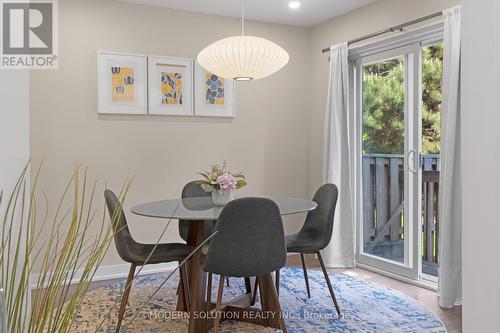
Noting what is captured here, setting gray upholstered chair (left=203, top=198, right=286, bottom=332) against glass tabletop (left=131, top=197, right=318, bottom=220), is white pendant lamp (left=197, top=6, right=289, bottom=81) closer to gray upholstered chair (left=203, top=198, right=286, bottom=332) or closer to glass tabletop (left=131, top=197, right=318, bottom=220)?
glass tabletop (left=131, top=197, right=318, bottom=220)

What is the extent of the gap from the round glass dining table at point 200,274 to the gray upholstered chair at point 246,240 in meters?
0.20

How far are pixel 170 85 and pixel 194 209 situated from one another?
1.91 metres

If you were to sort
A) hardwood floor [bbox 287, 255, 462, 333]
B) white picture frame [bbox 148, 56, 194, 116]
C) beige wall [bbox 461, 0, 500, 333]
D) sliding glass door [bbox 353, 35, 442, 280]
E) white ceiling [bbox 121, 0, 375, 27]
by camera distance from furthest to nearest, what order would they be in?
white picture frame [bbox 148, 56, 194, 116] < white ceiling [bbox 121, 0, 375, 27] < sliding glass door [bbox 353, 35, 442, 280] < hardwood floor [bbox 287, 255, 462, 333] < beige wall [bbox 461, 0, 500, 333]

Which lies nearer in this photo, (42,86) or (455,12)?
(455,12)

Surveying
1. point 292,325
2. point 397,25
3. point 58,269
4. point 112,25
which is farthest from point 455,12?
point 58,269

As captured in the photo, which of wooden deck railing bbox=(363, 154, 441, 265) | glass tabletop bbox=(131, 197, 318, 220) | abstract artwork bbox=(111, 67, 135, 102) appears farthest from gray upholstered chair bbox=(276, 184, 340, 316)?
abstract artwork bbox=(111, 67, 135, 102)

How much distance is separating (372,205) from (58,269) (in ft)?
13.5

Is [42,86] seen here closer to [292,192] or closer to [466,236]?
[292,192]

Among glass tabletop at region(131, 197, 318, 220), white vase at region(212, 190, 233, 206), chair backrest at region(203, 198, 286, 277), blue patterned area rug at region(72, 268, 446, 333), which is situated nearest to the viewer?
chair backrest at region(203, 198, 286, 277)

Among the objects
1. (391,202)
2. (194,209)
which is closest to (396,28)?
(391,202)

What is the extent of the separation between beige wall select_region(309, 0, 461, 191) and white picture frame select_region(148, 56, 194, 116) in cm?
146

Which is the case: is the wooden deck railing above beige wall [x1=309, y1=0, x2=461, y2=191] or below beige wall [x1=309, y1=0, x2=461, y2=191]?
below

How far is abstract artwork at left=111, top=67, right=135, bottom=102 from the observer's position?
4273 mm

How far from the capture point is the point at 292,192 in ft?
17.2
